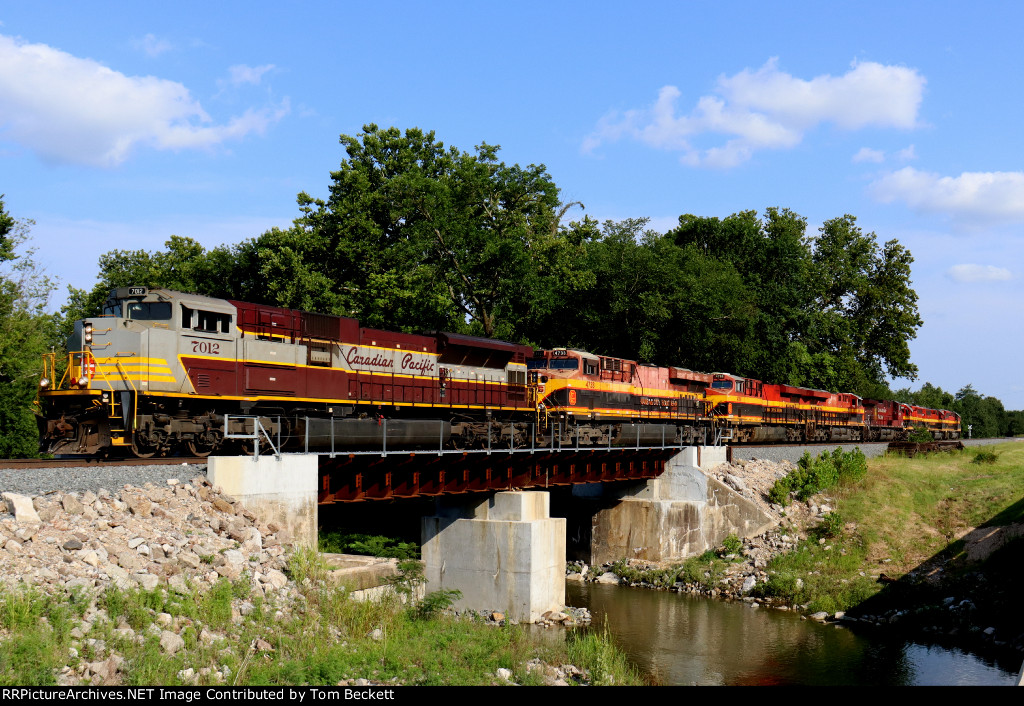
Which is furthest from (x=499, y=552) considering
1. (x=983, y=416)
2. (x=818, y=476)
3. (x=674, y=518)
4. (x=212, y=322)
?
(x=983, y=416)

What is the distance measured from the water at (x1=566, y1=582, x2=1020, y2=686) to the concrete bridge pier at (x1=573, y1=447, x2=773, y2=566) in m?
5.12

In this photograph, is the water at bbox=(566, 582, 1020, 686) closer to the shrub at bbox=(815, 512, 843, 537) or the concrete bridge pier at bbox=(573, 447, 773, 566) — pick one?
the concrete bridge pier at bbox=(573, 447, 773, 566)

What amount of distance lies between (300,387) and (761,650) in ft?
48.5

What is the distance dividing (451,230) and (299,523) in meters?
32.4

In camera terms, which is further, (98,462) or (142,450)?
(142,450)

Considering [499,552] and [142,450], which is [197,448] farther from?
[499,552]

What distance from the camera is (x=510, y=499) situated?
26.0 meters

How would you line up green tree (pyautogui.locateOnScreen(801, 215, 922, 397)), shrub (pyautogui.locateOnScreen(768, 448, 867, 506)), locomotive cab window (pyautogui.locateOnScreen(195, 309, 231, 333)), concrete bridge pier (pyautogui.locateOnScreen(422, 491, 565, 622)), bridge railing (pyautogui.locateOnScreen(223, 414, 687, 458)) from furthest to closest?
green tree (pyautogui.locateOnScreen(801, 215, 922, 397))
shrub (pyautogui.locateOnScreen(768, 448, 867, 506))
concrete bridge pier (pyautogui.locateOnScreen(422, 491, 565, 622))
locomotive cab window (pyautogui.locateOnScreen(195, 309, 231, 333))
bridge railing (pyautogui.locateOnScreen(223, 414, 687, 458))

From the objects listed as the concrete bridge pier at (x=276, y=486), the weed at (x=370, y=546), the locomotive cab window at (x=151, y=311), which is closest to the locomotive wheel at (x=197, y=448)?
the concrete bridge pier at (x=276, y=486)

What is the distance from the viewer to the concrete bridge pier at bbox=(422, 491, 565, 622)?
996 inches

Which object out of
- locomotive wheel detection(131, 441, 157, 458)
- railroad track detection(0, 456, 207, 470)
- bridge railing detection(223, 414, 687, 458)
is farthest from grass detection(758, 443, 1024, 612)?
locomotive wheel detection(131, 441, 157, 458)

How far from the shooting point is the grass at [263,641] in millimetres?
11461

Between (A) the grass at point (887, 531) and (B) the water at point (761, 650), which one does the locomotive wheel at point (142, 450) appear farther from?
(A) the grass at point (887, 531)

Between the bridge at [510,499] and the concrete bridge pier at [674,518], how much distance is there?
0.04 m
